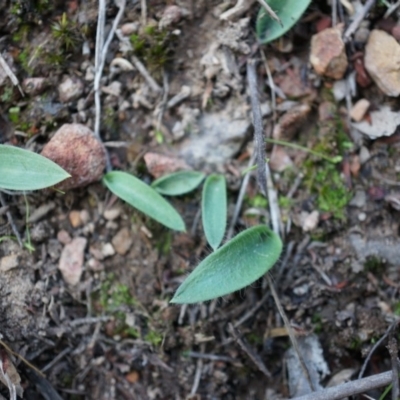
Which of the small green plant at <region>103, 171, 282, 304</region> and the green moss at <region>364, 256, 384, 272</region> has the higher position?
the small green plant at <region>103, 171, 282, 304</region>

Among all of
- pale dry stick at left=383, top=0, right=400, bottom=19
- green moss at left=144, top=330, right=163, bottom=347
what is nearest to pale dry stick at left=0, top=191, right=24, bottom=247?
green moss at left=144, top=330, right=163, bottom=347

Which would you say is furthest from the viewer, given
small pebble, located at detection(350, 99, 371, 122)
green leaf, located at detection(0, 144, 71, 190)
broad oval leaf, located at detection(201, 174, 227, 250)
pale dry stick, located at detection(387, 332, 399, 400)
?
small pebble, located at detection(350, 99, 371, 122)

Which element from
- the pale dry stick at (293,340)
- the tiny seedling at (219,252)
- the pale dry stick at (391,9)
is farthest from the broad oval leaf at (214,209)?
the pale dry stick at (391,9)

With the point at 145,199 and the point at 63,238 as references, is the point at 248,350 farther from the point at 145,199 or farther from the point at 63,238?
the point at 63,238

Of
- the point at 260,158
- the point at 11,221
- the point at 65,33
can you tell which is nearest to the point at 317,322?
the point at 260,158

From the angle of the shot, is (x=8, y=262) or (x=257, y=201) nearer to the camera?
(x=8, y=262)

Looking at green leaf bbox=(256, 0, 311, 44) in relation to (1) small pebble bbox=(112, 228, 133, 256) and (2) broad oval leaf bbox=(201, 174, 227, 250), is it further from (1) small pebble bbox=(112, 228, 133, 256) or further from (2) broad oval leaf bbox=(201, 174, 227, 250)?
(1) small pebble bbox=(112, 228, 133, 256)

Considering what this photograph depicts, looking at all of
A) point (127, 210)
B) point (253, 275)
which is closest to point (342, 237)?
point (253, 275)
